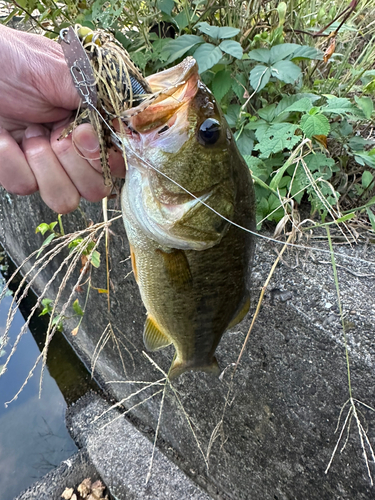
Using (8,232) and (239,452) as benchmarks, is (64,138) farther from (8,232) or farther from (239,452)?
(8,232)

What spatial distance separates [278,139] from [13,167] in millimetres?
997

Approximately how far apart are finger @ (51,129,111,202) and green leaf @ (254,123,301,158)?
2.12 feet

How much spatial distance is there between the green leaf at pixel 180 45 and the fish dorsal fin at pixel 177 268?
0.94 metres

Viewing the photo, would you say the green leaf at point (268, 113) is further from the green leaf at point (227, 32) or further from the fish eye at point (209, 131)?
the fish eye at point (209, 131)

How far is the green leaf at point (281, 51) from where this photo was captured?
4.64ft

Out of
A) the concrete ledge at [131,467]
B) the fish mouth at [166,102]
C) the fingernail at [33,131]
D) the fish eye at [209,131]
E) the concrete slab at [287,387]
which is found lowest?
the concrete ledge at [131,467]

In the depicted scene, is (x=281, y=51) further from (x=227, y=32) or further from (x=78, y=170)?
(x=78, y=170)

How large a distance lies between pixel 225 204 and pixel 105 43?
1.67ft

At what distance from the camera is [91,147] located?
0.99 m

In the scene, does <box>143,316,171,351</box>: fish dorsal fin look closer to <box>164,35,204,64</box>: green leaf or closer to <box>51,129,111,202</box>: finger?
<box>51,129,111,202</box>: finger

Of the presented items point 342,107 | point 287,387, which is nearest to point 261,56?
point 342,107

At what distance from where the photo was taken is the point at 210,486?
6.52 feet

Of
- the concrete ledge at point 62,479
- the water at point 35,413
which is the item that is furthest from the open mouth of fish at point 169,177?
the water at point 35,413

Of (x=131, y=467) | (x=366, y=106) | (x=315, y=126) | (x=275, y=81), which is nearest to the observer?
(x=315, y=126)
